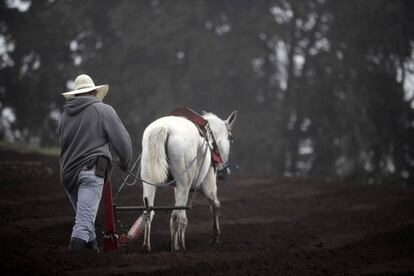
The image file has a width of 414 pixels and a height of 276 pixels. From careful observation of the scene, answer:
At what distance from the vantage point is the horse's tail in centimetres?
872

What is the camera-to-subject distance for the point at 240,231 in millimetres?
11539

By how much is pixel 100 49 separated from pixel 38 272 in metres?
26.7

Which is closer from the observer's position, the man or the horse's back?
the man

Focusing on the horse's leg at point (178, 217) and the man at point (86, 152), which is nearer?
the man at point (86, 152)

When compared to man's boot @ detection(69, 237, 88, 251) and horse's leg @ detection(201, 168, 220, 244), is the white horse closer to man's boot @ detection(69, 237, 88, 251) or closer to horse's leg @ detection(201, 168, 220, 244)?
horse's leg @ detection(201, 168, 220, 244)

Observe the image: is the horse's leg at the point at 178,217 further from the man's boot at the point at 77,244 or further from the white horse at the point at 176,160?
the man's boot at the point at 77,244

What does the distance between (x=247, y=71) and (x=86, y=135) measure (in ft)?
81.1

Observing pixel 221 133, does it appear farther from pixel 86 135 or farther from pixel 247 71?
pixel 247 71

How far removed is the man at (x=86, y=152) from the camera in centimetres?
735

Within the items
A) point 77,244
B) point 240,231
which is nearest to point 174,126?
point 77,244

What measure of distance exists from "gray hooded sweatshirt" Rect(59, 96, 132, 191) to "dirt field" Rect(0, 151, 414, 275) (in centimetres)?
103

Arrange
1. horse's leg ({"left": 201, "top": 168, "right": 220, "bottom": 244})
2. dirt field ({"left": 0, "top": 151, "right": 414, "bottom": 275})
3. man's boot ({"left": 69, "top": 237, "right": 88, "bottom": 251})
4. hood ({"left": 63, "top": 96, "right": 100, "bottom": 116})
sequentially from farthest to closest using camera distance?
horse's leg ({"left": 201, "top": 168, "right": 220, "bottom": 244})
hood ({"left": 63, "top": 96, "right": 100, "bottom": 116})
dirt field ({"left": 0, "top": 151, "right": 414, "bottom": 275})
man's boot ({"left": 69, "top": 237, "right": 88, "bottom": 251})

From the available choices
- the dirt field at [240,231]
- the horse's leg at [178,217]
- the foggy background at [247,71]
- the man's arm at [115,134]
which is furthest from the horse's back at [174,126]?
the foggy background at [247,71]

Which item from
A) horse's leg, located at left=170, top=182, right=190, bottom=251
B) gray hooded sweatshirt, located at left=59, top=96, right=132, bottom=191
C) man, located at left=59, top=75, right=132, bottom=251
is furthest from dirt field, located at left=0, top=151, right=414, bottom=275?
gray hooded sweatshirt, located at left=59, top=96, right=132, bottom=191
